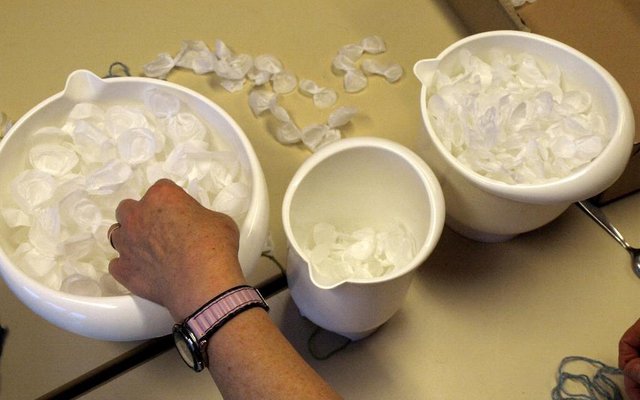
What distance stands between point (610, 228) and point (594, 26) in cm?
24

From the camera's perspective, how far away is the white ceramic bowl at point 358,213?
534 mm

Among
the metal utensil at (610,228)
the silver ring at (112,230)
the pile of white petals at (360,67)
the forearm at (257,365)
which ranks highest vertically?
the silver ring at (112,230)

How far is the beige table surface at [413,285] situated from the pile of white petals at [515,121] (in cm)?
12

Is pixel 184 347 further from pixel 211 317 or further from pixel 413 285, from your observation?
pixel 413 285

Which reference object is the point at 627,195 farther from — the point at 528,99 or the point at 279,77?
the point at 279,77

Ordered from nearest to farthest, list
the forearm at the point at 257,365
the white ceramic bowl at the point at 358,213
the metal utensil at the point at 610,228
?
the forearm at the point at 257,365 < the white ceramic bowl at the point at 358,213 < the metal utensil at the point at 610,228

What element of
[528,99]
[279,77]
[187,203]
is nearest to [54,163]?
[187,203]

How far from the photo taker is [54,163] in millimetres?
590

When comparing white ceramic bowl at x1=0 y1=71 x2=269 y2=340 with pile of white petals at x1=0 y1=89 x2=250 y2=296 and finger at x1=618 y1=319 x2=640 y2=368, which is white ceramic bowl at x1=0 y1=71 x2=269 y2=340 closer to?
pile of white petals at x1=0 y1=89 x2=250 y2=296

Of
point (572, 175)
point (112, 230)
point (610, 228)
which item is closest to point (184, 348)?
point (112, 230)

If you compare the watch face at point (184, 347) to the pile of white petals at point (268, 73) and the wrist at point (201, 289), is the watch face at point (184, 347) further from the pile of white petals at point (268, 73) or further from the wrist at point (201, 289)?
the pile of white petals at point (268, 73)

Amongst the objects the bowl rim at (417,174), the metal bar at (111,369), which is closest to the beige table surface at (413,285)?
the metal bar at (111,369)

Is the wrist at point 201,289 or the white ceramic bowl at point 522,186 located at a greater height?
the wrist at point 201,289

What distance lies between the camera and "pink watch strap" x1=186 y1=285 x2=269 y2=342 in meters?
0.44
